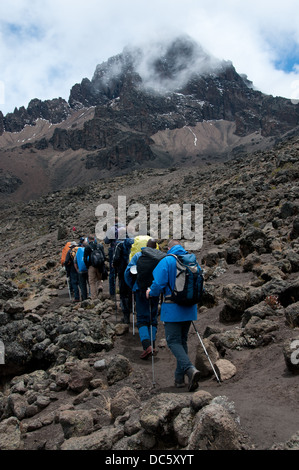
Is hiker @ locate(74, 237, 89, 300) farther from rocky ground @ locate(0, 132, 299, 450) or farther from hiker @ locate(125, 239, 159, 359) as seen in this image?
hiker @ locate(125, 239, 159, 359)

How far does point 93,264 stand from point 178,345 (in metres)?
5.57

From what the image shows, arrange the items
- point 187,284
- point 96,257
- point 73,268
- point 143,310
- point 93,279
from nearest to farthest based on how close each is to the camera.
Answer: point 187,284 → point 143,310 → point 96,257 → point 93,279 → point 73,268

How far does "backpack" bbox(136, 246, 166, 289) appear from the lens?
5727 millimetres

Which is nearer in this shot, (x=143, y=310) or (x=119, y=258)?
(x=143, y=310)

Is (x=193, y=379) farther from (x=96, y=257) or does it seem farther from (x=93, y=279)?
(x=93, y=279)

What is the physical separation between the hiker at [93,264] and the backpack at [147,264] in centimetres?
431

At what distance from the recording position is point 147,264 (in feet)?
19.0

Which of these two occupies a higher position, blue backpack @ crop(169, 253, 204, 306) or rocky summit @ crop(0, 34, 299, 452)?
blue backpack @ crop(169, 253, 204, 306)

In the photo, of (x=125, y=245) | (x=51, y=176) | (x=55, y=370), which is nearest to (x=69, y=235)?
(x=125, y=245)

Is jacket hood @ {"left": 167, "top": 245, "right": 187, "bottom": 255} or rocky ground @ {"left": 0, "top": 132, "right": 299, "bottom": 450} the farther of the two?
jacket hood @ {"left": 167, "top": 245, "right": 187, "bottom": 255}

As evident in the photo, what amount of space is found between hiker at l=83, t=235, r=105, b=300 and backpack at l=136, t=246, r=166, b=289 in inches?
170

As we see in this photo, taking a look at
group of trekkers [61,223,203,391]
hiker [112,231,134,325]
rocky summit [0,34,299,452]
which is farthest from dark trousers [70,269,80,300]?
hiker [112,231,134,325]

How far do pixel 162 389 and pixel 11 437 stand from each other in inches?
78.0

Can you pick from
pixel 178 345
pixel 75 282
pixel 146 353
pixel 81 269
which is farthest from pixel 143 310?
pixel 75 282
